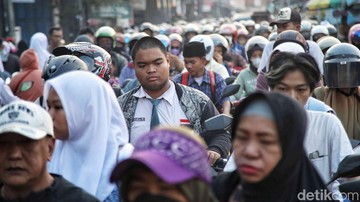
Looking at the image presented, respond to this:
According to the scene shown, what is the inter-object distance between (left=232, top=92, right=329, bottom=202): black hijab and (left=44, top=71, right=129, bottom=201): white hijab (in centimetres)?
123

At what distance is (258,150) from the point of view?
3.76 meters

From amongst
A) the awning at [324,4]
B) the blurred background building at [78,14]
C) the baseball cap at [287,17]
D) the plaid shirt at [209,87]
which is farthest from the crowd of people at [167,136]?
the awning at [324,4]

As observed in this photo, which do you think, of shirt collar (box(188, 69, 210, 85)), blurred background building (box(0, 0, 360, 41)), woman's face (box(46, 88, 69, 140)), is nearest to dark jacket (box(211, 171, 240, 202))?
woman's face (box(46, 88, 69, 140))

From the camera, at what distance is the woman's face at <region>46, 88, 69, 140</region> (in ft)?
16.3

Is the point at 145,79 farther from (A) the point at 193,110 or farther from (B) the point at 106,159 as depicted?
(B) the point at 106,159

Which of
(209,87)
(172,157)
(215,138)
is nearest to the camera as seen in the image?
(172,157)

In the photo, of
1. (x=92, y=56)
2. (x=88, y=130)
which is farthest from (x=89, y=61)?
(x=88, y=130)

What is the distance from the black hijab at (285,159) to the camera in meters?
3.77

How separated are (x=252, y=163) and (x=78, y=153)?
1.52 metres

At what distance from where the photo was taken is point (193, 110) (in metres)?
7.06

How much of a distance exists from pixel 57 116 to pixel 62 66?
1.84 meters

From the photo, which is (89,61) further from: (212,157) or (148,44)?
(212,157)

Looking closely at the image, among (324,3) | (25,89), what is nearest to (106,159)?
(25,89)

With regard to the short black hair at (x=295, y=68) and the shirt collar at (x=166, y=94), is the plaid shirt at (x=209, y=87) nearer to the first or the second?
the shirt collar at (x=166, y=94)
